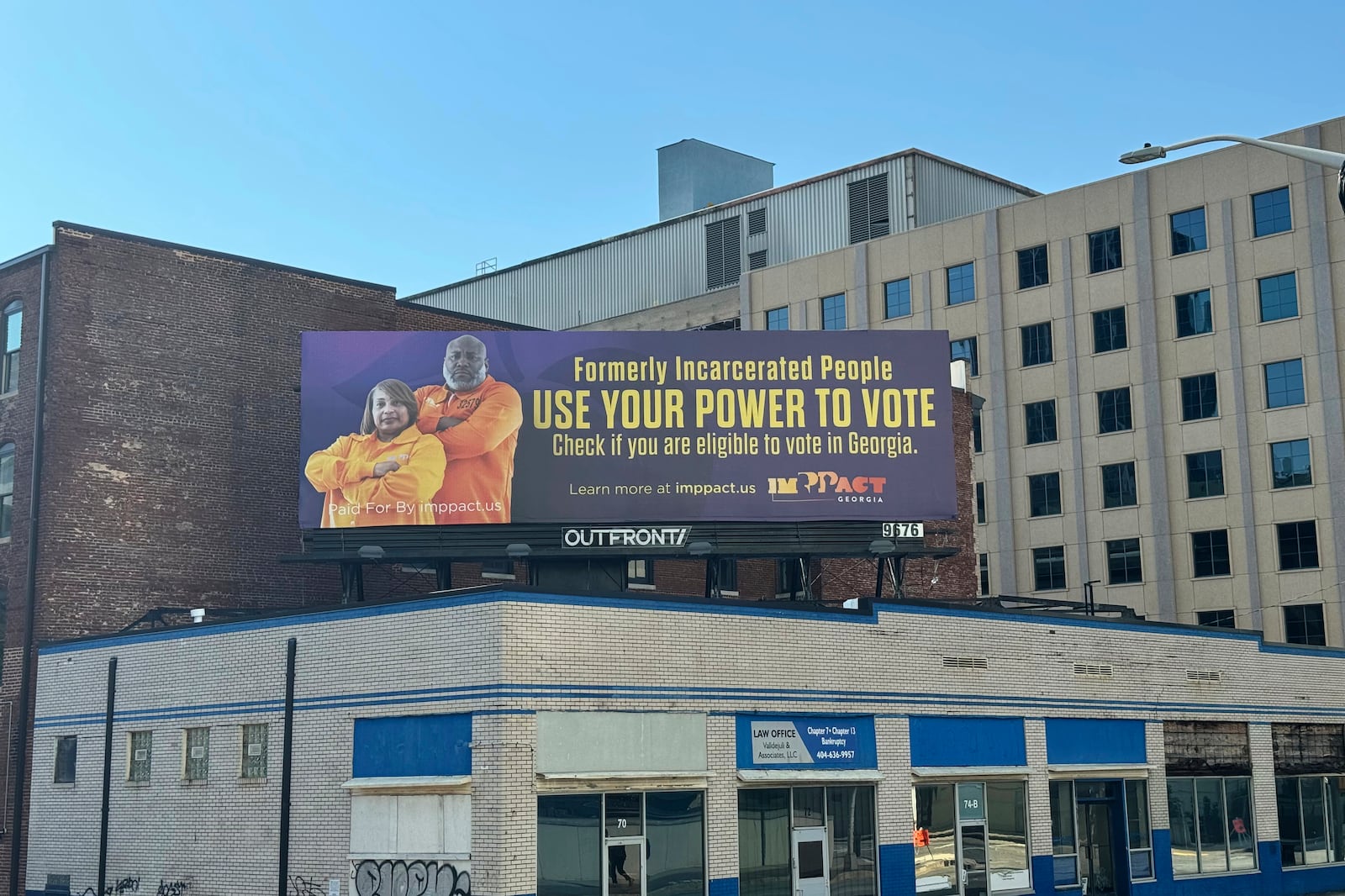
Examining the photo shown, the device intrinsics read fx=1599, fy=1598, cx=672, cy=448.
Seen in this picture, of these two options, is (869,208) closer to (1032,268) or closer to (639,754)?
(1032,268)

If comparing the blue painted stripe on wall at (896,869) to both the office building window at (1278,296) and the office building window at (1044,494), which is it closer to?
the office building window at (1278,296)

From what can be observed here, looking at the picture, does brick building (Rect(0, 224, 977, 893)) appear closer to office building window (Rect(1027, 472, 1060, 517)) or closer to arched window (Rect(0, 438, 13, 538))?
arched window (Rect(0, 438, 13, 538))

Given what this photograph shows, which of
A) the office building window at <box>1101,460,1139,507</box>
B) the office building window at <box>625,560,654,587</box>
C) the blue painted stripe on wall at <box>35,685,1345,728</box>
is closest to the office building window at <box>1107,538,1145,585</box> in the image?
the office building window at <box>1101,460,1139,507</box>

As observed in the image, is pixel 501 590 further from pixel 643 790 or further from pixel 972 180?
pixel 972 180

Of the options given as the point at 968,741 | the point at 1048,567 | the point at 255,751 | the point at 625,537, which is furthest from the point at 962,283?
the point at 255,751

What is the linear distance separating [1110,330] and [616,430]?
3022cm

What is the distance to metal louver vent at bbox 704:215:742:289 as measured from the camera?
6812cm

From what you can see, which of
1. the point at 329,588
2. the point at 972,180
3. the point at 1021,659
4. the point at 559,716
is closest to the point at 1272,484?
the point at 972,180

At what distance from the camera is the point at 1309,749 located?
38312 millimetres

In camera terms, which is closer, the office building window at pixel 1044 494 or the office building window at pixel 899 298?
the office building window at pixel 1044 494

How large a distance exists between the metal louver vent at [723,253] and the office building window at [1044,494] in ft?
52.4

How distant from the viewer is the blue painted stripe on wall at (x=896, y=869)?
1125 inches

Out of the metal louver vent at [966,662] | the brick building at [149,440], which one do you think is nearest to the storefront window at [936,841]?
the metal louver vent at [966,662]

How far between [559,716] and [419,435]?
9599mm
